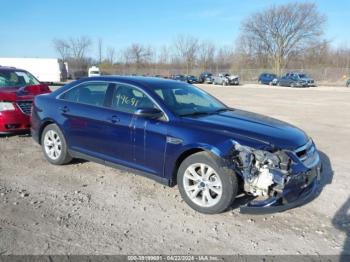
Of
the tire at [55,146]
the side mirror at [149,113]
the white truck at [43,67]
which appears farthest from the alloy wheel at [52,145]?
the white truck at [43,67]

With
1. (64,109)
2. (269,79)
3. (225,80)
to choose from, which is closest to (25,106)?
(64,109)

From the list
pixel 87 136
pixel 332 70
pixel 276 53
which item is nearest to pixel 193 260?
pixel 87 136

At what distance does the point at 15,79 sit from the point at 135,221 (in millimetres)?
6598

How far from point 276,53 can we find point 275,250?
73.3 metres

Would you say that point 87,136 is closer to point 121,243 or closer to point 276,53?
point 121,243

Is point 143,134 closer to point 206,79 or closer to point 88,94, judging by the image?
point 88,94

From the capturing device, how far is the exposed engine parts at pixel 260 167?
4219 mm

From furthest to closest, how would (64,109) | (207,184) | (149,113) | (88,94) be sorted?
(64,109), (88,94), (149,113), (207,184)

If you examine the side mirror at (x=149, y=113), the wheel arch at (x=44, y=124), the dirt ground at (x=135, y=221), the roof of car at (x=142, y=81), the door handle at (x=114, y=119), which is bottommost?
the dirt ground at (x=135, y=221)

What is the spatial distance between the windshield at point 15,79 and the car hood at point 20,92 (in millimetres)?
541

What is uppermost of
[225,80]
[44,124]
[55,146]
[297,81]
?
[44,124]

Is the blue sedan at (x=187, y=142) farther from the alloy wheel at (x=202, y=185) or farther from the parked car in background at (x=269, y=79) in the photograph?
the parked car in background at (x=269, y=79)

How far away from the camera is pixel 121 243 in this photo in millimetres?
3723

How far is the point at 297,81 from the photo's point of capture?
1825 inches
